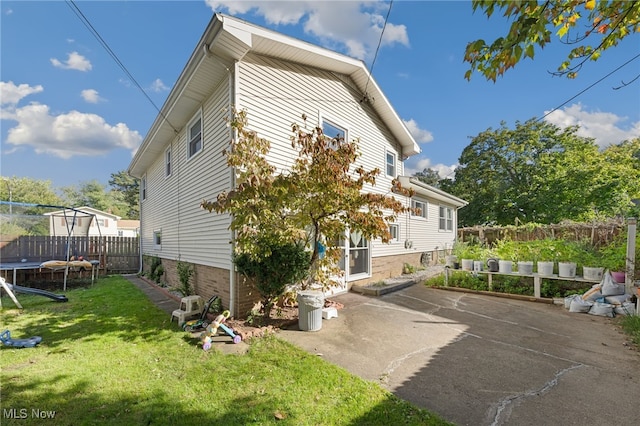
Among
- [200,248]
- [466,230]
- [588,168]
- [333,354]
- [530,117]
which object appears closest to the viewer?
[333,354]

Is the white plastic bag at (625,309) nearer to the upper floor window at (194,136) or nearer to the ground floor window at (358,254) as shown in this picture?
the ground floor window at (358,254)

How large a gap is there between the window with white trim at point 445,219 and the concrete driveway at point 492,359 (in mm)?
9739

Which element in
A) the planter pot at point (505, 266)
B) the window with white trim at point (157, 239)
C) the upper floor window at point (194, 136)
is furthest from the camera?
the window with white trim at point (157, 239)

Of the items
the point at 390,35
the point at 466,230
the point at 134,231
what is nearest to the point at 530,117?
the point at 466,230

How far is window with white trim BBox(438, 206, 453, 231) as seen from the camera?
16.7 metres

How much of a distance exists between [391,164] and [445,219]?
23.2ft

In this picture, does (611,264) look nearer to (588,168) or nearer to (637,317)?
(637,317)

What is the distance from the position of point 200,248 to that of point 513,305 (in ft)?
27.9

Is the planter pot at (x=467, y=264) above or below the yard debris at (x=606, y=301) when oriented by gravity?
above

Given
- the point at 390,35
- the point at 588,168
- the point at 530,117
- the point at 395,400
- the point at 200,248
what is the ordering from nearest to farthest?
the point at 395,400 < the point at 390,35 < the point at 200,248 < the point at 588,168 < the point at 530,117

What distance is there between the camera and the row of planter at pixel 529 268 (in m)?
7.13

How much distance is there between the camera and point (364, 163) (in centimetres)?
1029

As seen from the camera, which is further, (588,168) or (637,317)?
(588,168)

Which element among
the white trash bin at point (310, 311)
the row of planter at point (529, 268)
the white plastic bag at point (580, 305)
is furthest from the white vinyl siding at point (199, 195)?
the white plastic bag at point (580, 305)
